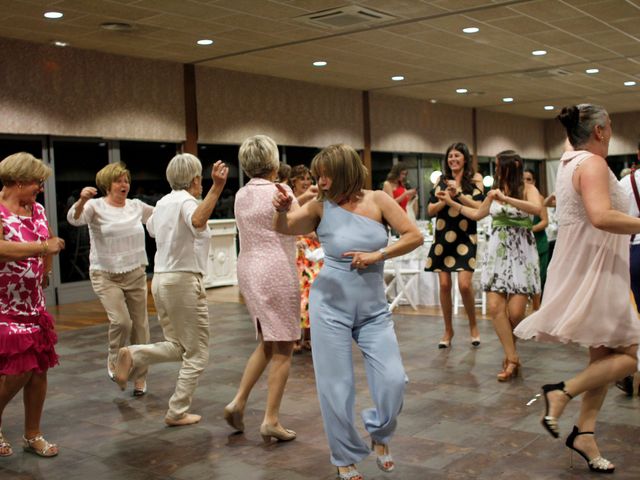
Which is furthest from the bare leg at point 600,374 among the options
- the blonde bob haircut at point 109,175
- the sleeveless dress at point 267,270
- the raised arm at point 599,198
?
the blonde bob haircut at point 109,175

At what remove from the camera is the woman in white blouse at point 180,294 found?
13.6 ft

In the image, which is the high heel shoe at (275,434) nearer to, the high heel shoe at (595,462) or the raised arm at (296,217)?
the raised arm at (296,217)

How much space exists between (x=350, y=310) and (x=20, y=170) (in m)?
1.73

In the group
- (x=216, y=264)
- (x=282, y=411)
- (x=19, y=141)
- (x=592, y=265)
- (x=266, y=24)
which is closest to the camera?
(x=592, y=265)

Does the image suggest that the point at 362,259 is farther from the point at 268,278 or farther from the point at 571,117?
the point at 571,117

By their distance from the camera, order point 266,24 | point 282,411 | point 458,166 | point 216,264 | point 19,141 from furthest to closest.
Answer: point 216,264 < point 19,141 < point 266,24 < point 458,166 < point 282,411

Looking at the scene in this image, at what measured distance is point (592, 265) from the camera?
3098mm

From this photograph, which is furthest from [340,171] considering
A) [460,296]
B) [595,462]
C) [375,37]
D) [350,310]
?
[375,37]

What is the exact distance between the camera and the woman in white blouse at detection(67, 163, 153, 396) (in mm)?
4793

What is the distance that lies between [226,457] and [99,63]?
8.16 meters

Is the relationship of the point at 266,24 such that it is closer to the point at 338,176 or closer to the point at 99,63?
the point at 99,63

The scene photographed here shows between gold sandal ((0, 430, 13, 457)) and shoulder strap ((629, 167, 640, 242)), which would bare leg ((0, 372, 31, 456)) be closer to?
gold sandal ((0, 430, 13, 457))

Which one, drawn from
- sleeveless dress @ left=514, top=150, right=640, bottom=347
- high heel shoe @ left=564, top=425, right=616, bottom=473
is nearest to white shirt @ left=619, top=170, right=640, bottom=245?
sleeveless dress @ left=514, top=150, right=640, bottom=347

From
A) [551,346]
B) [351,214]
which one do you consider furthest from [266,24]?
[351,214]
